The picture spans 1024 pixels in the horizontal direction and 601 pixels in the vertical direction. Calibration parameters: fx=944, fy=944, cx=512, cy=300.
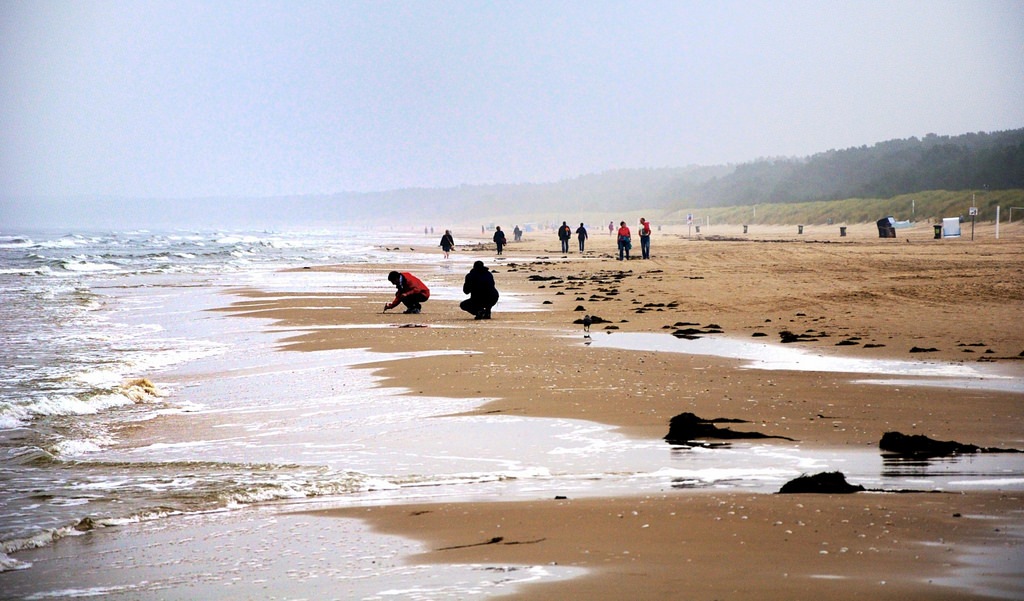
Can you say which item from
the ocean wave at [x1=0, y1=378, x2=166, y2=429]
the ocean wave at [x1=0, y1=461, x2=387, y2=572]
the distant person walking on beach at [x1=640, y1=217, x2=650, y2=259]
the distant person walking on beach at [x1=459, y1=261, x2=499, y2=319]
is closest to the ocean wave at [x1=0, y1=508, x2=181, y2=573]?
the ocean wave at [x1=0, y1=461, x2=387, y2=572]

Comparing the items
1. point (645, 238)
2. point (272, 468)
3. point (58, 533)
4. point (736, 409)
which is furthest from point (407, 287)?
point (645, 238)

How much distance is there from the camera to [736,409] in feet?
26.3

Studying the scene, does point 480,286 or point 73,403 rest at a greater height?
point 480,286

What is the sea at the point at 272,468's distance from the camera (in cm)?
431

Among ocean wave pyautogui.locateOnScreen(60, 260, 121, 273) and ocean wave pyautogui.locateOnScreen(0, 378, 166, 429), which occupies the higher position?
ocean wave pyautogui.locateOnScreen(0, 378, 166, 429)

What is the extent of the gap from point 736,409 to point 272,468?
3.87 m

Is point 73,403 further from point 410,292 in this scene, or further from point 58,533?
point 410,292

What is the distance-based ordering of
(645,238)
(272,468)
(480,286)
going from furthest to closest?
1. (645,238)
2. (480,286)
3. (272,468)

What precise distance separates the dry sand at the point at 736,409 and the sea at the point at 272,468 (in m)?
0.34

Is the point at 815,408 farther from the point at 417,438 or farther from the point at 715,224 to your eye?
the point at 715,224

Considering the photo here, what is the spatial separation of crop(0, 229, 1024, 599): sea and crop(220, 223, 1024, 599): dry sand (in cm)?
34

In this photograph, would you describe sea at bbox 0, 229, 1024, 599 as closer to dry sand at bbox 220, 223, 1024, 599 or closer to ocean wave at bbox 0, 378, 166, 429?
ocean wave at bbox 0, 378, 166, 429

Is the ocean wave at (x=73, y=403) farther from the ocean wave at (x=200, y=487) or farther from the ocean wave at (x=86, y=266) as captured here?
the ocean wave at (x=86, y=266)

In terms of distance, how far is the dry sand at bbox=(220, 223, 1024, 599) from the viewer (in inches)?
153
